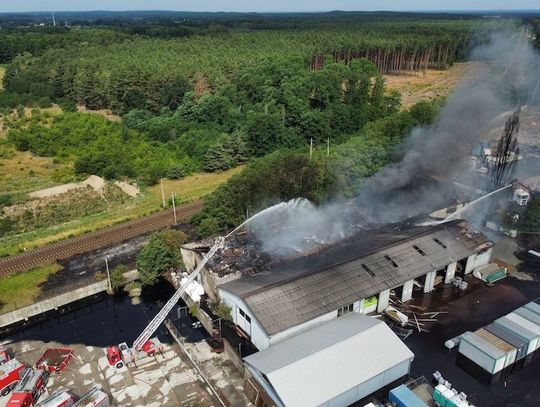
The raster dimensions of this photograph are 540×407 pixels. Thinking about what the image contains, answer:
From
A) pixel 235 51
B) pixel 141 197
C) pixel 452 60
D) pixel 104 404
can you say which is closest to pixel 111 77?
pixel 235 51

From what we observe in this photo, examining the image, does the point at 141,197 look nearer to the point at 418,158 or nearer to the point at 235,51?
the point at 418,158

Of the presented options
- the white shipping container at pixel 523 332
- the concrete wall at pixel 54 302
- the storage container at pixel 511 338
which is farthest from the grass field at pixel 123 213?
the white shipping container at pixel 523 332

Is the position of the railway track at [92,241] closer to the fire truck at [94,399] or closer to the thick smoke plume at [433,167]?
the thick smoke plume at [433,167]

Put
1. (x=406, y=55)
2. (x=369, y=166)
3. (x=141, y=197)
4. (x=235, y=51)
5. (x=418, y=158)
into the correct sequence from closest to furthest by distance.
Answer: (x=369, y=166) < (x=418, y=158) < (x=141, y=197) < (x=235, y=51) < (x=406, y=55)

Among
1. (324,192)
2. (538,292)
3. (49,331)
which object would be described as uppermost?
(324,192)

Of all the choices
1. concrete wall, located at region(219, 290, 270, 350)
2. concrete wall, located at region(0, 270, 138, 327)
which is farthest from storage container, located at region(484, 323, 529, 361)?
concrete wall, located at region(0, 270, 138, 327)

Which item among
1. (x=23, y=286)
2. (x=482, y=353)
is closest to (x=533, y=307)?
(x=482, y=353)

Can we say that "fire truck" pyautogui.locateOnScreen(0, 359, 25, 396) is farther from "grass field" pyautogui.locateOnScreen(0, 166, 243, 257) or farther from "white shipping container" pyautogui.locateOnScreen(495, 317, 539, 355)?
"white shipping container" pyautogui.locateOnScreen(495, 317, 539, 355)

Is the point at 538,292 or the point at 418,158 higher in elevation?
the point at 418,158
